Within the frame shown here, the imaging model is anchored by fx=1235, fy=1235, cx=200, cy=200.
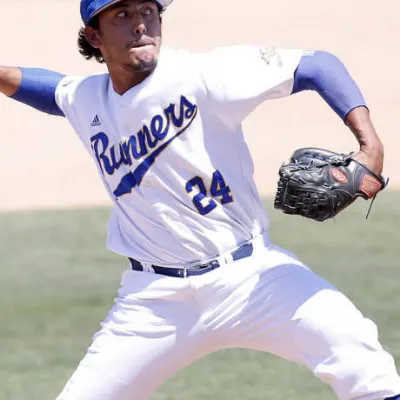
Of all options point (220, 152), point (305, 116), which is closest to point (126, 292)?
point (220, 152)

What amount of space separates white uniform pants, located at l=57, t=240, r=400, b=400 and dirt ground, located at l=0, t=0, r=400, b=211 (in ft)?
25.7

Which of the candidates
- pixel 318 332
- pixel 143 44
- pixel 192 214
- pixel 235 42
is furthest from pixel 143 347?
pixel 235 42

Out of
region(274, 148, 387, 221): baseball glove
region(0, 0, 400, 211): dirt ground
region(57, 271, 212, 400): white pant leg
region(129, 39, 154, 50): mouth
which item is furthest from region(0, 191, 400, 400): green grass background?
region(129, 39, 154, 50): mouth

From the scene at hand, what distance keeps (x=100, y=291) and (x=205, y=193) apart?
4.07 metres

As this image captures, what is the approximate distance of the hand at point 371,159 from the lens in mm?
4543

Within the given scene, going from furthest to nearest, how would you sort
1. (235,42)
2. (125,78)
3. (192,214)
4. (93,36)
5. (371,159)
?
(235,42)
(93,36)
(125,78)
(192,214)
(371,159)

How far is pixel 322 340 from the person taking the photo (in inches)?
182

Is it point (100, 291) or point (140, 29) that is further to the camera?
point (100, 291)

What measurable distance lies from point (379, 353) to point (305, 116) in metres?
12.4

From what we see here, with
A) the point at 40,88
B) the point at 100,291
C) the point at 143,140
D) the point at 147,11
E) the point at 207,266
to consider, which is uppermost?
the point at 147,11

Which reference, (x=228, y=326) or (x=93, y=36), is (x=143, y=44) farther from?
(x=228, y=326)

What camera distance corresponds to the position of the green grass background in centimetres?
692

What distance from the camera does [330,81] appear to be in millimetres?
4664

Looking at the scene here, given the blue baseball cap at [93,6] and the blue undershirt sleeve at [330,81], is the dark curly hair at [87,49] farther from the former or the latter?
the blue undershirt sleeve at [330,81]
